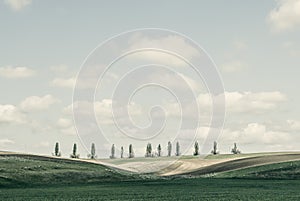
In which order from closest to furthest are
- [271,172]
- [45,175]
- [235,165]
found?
[45,175], [271,172], [235,165]

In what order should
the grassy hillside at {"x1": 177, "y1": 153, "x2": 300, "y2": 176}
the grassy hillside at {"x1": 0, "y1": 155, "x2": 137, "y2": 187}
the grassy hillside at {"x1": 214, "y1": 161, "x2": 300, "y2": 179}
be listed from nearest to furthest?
the grassy hillside at {"x1": 0, "y1": 155, "x2": 137, "y2": 187}
the grassy hillside at {"x1": 214, "y1": 161, "x2": 300, "y2": 179}
the grassy hillside at {"x1": 177, "y1": 153, "x2": 300, "y2": 176}

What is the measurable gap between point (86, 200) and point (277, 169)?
2036 inches

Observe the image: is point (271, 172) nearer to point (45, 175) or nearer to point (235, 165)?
point (235, 165)

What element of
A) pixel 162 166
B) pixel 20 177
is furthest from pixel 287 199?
pixel 162 166

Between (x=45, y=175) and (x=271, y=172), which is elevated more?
(x=271, y=172)

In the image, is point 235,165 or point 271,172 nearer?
point 271,172

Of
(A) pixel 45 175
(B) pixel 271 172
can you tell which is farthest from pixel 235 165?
(A) pixel 45 175

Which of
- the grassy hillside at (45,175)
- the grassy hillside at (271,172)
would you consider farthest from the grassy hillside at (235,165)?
the grassy hillside at (45,175)

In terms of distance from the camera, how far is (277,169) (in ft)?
286

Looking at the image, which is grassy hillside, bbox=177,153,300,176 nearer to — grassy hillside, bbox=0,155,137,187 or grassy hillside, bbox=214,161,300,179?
grassy hillside, bbox=214,161,300,179

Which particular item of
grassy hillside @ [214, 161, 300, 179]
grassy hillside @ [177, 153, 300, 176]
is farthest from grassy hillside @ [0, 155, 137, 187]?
grassy hillside @ [177, 153, 300, 176]

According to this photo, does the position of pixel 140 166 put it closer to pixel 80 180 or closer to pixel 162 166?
pixel 162 166

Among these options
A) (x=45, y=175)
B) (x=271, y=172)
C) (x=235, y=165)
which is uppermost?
(x=235, y=165)

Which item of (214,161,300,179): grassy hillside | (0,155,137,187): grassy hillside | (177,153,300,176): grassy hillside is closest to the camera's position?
(0,155,137,187): grassy hillside
